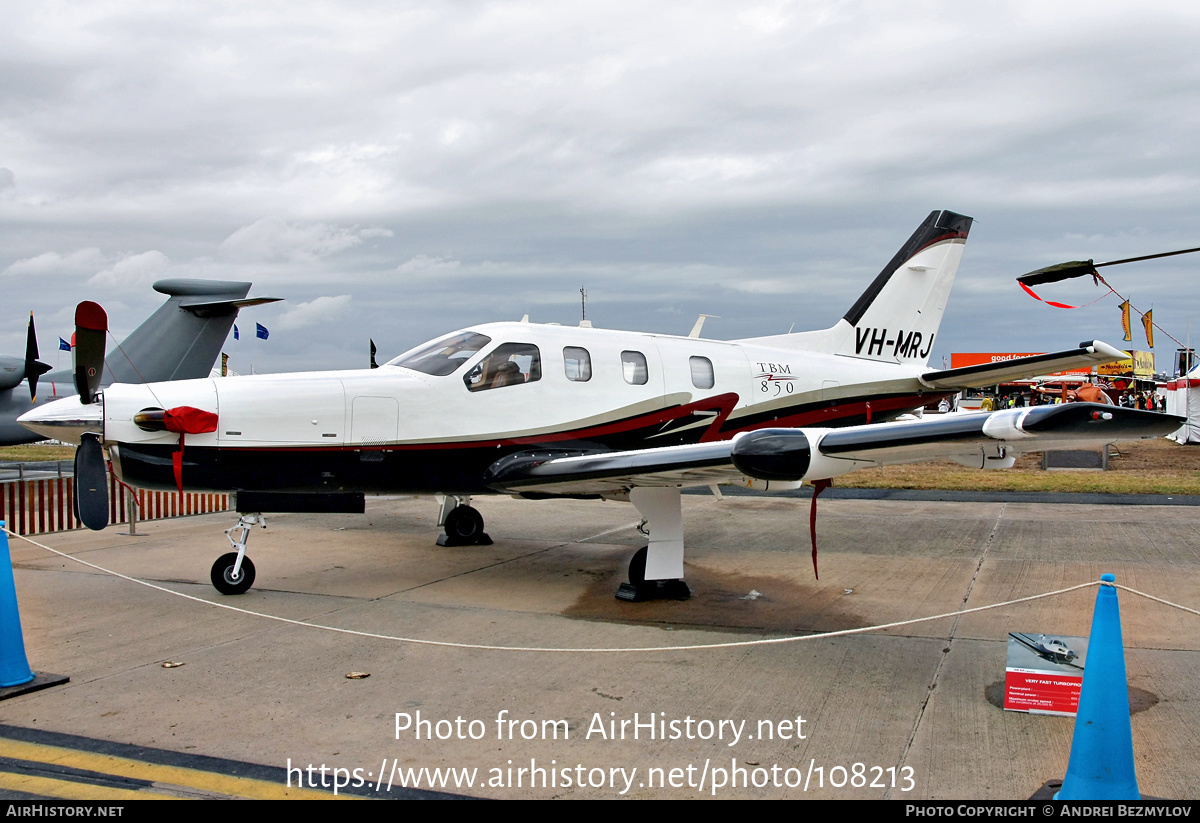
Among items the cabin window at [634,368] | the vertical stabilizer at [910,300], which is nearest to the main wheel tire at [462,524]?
the cabin window at [634,368]

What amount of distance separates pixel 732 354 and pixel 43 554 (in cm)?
880

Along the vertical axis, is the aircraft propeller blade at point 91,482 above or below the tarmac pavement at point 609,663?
above

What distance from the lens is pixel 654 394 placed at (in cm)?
876

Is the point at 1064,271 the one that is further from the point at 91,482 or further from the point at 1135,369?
the point at 1135,369

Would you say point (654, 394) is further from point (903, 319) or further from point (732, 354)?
point (903, 319)

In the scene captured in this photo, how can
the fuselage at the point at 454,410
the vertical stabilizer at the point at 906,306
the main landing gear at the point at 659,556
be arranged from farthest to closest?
the vertical stabilizer at the point at 906,306 < the main landing gear at the point at 659,556 < the fuselage at the point at 454,410

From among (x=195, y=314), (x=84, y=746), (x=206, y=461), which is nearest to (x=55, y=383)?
(x=195, y=314)

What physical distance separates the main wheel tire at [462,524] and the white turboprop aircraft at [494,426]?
272cm

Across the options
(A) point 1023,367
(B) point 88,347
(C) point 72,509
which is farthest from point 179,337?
(A) point 1023,367

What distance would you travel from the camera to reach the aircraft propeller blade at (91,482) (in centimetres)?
714

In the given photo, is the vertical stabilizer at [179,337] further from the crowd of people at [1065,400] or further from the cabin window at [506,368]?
the crowd of people at [1065,400]

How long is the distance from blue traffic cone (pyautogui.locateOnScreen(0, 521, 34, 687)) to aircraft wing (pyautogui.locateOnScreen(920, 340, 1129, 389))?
7.78 m

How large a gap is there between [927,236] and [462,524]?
299 inches

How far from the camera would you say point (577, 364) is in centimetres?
847
